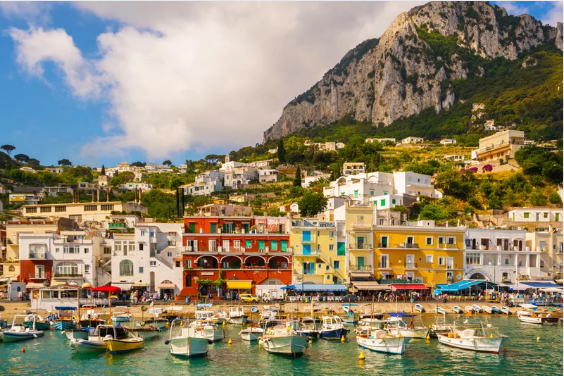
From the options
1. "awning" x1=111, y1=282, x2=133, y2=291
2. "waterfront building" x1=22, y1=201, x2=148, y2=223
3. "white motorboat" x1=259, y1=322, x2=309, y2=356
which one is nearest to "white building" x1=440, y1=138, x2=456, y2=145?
"waterfront building" x1=22, y1=201, x2=148, y2=223

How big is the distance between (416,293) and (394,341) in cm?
2416

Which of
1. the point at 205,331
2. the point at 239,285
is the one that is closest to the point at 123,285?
the point at 239,285

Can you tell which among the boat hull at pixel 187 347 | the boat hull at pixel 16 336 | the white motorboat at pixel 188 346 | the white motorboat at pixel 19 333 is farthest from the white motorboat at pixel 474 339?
the boat hull at pixel 16 336

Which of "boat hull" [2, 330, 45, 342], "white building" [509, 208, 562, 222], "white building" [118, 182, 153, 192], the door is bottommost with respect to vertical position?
"boat hull" [2, 330, 45, 342]

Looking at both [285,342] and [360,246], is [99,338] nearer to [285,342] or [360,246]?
[285,342]

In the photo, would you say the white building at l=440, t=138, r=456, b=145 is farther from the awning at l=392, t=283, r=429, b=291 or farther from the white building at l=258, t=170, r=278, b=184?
the awning at l=392, t=283, r=429, b=291

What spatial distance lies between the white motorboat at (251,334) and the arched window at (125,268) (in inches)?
987

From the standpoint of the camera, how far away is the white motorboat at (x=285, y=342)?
4356 centimetres

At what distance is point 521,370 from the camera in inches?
1576

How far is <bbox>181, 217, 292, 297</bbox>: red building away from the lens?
224 ft

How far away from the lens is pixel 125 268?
70250 mm

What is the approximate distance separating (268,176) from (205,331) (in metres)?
109

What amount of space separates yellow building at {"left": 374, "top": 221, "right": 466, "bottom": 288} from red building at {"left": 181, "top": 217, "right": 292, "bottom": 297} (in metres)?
11.5

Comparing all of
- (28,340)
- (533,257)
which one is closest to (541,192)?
(533,257)
